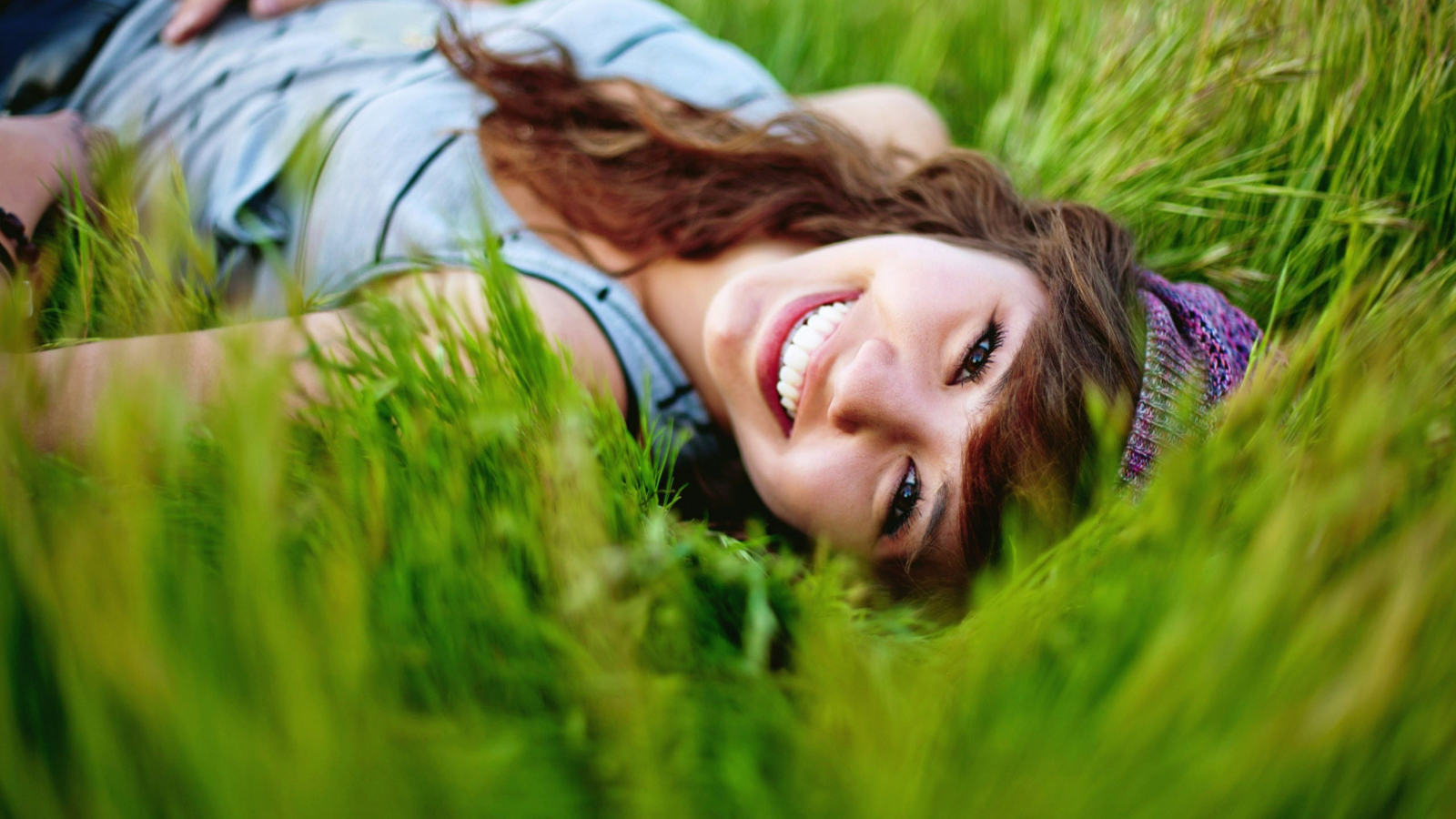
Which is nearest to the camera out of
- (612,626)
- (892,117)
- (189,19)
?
(612,626)

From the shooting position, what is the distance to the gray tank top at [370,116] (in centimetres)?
143

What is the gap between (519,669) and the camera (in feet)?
1.98

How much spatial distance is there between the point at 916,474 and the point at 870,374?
174mm

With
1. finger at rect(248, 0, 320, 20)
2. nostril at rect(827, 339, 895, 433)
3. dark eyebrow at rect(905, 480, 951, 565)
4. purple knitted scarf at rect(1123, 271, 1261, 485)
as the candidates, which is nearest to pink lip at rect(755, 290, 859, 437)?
nostril at rect(827, 339, 895, 433)

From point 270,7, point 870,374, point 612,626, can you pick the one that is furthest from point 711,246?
point 270,7

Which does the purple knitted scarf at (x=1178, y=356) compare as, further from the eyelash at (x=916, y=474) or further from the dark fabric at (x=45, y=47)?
the dark fabric at (x=45, y=47)

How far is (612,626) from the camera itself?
22.4 inches

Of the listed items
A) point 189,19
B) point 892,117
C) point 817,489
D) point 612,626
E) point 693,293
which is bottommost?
point 817,489

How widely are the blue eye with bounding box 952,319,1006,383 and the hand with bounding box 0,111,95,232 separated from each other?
1.17 meters

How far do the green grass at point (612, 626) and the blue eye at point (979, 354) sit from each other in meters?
0.36

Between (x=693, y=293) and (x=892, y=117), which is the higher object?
(x=892, y=117)

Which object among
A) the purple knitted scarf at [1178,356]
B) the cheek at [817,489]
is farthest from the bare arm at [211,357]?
the purple knitted scarf at [1178,356]

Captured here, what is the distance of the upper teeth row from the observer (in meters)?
1.28

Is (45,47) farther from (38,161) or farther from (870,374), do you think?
(870,374)
